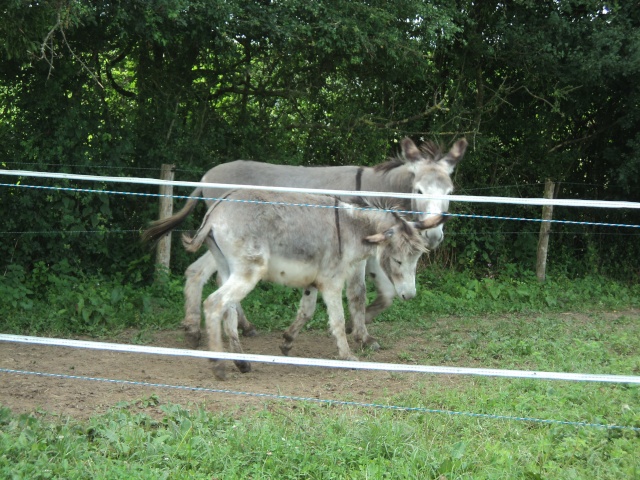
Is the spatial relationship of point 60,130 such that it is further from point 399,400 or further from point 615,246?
point 615,246

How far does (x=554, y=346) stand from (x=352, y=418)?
3013 mm

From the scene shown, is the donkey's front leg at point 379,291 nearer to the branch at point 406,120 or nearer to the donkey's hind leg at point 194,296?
the donkey's hind leg at point 194,296

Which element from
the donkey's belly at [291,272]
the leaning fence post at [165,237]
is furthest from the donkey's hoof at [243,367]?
the leaning fence post at [165,237]

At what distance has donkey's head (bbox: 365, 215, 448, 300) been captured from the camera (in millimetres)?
6367

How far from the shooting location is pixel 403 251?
6418 mm

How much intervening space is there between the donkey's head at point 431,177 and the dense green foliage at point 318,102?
2.26 m

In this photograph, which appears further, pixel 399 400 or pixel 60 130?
pixel 60 130

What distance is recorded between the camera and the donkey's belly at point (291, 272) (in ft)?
19.9

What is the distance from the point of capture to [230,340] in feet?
20.3

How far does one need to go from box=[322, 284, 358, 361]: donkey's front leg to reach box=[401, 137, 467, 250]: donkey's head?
1184 millimetres

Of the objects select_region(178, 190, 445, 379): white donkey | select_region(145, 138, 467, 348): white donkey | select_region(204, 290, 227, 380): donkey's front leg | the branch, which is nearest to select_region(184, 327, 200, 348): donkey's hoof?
select_region(145, 138, 467, 348): white donkey

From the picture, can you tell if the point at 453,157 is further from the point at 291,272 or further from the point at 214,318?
the point at 214,318

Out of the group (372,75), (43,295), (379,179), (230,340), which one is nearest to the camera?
(230,340)

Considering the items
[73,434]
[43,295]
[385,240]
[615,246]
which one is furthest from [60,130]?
[615,246]
